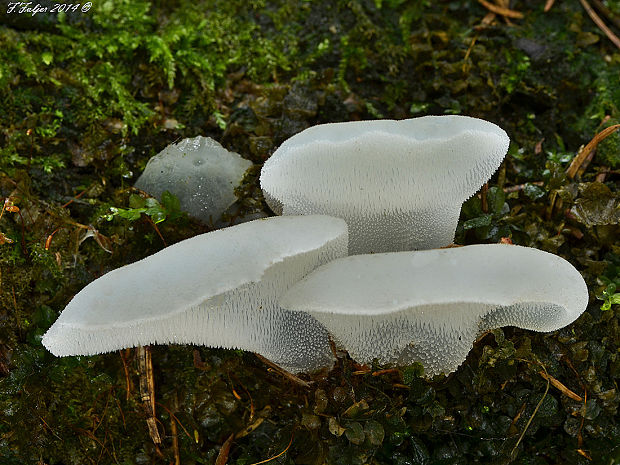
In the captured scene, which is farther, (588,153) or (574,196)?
(588,153)

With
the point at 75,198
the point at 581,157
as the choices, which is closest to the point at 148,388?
the point at 75,198

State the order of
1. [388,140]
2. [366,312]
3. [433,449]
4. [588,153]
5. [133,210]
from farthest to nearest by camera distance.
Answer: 1. [588,153]
2. [133,210]
3. [433,449]
4. [388,140]
5. [366,312]

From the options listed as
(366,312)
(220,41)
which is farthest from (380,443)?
(220,41)

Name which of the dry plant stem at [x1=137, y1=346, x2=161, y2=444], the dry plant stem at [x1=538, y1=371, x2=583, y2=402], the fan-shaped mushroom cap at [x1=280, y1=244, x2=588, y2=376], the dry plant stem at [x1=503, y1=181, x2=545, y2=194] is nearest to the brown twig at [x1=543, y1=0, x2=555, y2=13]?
the dry plant stem at [x1=503, y1=181, x2=545, y2=194]

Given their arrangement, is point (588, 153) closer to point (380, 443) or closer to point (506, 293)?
point (506, 293)

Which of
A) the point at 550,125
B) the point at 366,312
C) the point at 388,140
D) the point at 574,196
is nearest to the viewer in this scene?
the point at 366,312

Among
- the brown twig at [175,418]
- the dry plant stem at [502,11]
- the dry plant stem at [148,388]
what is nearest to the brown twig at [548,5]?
the dry plant stem at [502,11]
